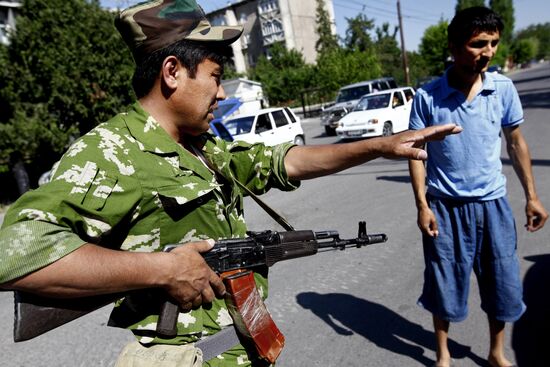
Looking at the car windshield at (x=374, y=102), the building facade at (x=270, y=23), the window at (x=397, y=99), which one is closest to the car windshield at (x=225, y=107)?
the car windshield at (x=374, y=102)

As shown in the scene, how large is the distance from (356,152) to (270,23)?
53.9 metres

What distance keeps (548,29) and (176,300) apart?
489 feet

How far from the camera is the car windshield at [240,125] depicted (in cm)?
1248

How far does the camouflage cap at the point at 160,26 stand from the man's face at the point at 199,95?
11 cm

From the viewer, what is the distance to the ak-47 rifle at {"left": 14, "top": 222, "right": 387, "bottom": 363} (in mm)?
1104

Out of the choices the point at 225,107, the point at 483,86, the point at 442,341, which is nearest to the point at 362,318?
the point at 442,341

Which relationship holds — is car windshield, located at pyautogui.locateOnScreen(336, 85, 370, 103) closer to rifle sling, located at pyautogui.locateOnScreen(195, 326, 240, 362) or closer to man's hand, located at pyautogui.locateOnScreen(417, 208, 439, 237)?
man's hand, located at pyautogui.locateOnScreen(417, 208, 439, 237)

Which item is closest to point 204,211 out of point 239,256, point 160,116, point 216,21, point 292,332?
point 239,256

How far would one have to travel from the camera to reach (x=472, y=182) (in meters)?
2.32

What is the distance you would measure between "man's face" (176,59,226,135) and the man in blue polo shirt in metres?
1.42

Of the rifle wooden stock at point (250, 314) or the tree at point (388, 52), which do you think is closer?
the rifle wooden stock at point (250, 314)

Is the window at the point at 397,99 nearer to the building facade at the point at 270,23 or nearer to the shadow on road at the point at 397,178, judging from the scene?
the shadow on road at the point at 397,178

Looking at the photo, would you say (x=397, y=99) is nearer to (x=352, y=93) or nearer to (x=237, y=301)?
(x=352, y=93)

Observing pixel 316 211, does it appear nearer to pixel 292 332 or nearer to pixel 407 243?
pixel 407 243
